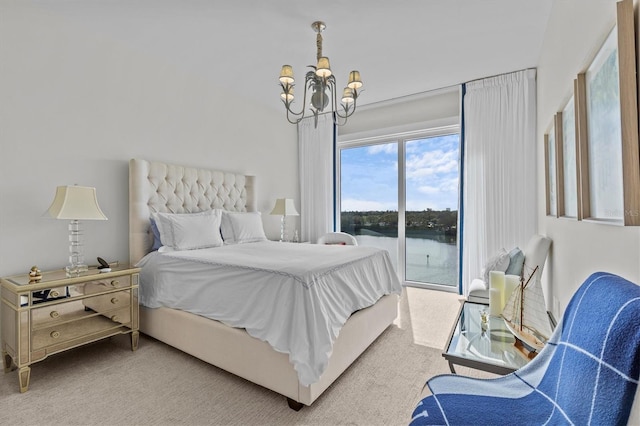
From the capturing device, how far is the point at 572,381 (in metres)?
0.85

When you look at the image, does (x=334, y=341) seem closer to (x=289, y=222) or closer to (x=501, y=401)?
(x=501, y=401)

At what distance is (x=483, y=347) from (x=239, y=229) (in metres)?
2.73

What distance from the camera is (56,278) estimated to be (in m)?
2.20

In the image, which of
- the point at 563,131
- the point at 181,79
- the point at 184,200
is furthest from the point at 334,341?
the point at 181,79

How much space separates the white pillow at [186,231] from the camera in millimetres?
2924

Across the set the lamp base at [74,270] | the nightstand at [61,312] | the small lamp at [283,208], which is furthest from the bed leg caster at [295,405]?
the small lamp at [283,208]

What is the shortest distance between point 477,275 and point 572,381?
3.32 metres

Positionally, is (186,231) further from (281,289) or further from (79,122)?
(281,289)

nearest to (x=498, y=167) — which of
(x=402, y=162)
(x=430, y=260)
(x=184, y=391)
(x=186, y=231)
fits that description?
(x=402, y=162)

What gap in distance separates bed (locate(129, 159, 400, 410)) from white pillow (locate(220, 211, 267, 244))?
78mm

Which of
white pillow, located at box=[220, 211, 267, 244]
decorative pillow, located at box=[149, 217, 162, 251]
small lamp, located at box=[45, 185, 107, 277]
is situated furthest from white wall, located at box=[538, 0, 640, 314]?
decorative pillow, located at box=[149, 217, 162, 251]

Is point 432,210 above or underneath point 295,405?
above

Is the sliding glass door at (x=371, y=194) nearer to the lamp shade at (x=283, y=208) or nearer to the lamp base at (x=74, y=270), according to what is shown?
the lamp shade at (x=283, y=208)

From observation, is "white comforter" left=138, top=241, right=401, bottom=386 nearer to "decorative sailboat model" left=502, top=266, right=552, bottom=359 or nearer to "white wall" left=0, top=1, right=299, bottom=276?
"white wall" left=0, top=1, right=299, bottom=276
